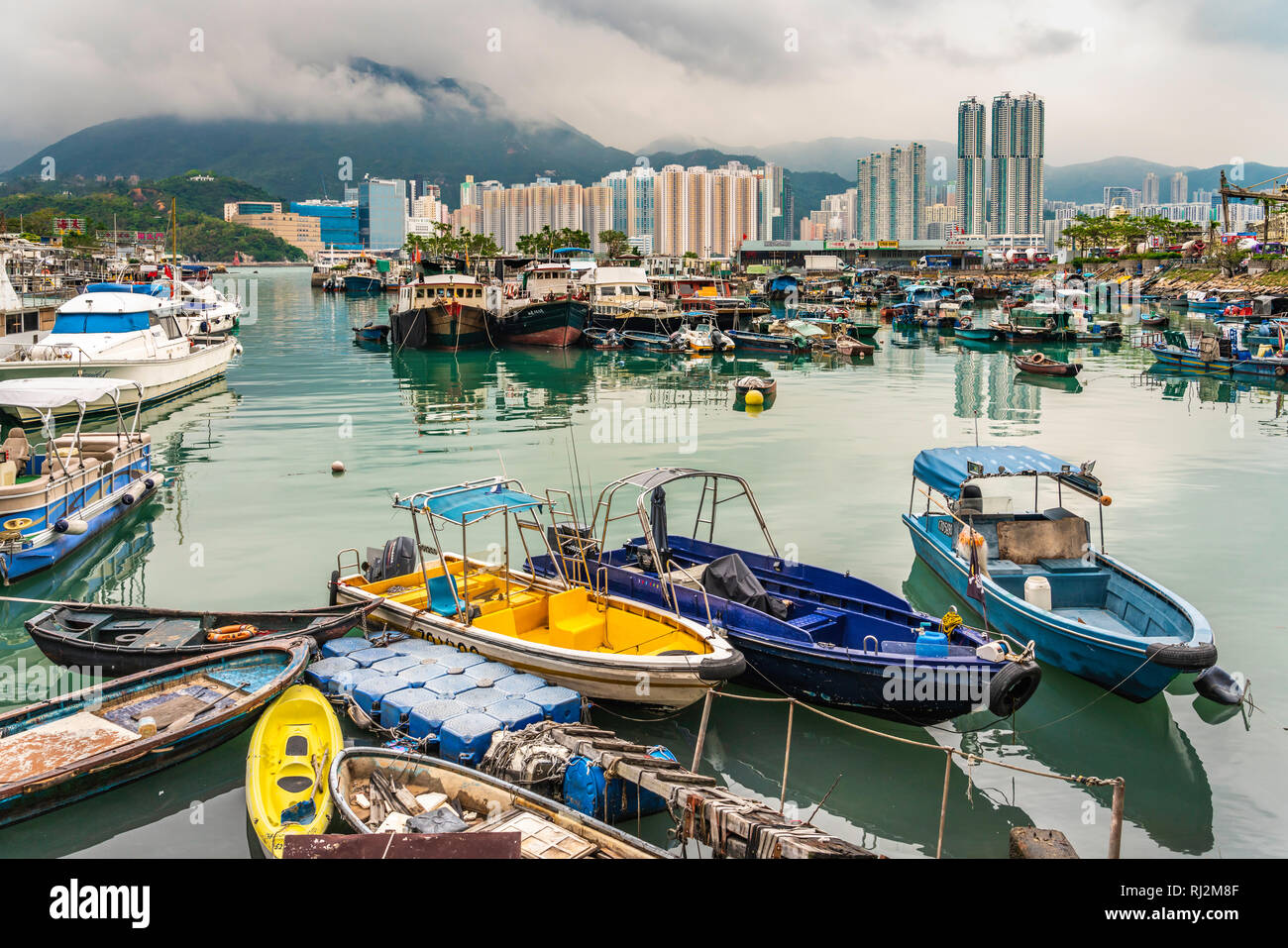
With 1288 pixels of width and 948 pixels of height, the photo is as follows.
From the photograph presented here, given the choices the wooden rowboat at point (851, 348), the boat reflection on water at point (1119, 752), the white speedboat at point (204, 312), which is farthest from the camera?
the wooden rowboat at point (851, 348)

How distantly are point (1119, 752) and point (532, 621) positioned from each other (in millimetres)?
6736

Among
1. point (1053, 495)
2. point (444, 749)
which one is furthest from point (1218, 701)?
point (1053, 495)

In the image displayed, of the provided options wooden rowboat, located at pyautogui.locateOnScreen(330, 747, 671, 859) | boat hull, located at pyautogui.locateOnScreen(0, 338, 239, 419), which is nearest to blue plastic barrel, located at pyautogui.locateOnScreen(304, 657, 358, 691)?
wooden rowboat, located at pyautogui.locateOnScreen(330, 747, 671, 859)

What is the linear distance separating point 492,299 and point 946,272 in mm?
78516

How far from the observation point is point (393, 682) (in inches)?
408

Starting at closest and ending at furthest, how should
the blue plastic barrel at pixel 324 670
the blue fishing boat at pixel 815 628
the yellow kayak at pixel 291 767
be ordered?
the yellow kayak at pixel 291 767
the blue fishing boat at pixel 815 628
the blue plastic barrel at pixel 324 670

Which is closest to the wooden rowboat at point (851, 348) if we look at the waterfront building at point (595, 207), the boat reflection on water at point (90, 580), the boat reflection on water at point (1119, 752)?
the boat reflection on water at point (90, 580)

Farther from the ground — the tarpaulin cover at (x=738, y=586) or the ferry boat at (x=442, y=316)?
the ferry boat at (x=442, y=316)

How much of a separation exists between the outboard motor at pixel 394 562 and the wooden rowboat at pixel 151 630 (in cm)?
131

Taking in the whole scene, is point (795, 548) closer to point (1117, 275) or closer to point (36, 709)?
point (36, 709)

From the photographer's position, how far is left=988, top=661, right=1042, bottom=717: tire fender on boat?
30.7ft

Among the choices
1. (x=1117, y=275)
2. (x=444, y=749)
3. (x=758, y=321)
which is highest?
(x=1117, y=275)

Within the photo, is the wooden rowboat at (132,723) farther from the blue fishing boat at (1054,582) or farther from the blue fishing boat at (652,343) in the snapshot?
the blue fishing boat at (652,343)

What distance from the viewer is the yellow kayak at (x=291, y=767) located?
7824 mm
